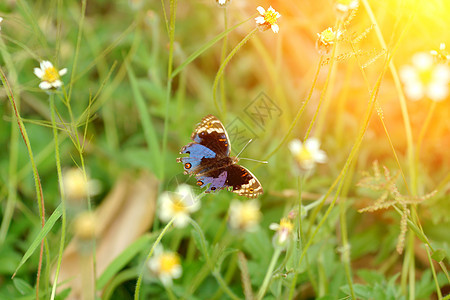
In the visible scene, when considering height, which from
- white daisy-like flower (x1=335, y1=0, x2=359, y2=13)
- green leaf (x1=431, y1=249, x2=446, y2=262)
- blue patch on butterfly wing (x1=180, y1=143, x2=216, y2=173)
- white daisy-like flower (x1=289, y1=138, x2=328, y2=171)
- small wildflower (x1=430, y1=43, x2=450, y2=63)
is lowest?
green leaf (x1=431, y1=249, x2=446, y2=262)

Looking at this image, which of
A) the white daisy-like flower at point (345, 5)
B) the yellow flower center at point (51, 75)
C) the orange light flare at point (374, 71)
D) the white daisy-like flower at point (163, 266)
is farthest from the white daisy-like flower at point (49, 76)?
the orange light flare at point (374, 71)

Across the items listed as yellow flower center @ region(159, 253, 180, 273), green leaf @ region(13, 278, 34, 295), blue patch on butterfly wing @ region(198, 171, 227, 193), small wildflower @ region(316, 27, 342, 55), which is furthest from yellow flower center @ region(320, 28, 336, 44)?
green leaf @ region(13, 278, 34, 295)

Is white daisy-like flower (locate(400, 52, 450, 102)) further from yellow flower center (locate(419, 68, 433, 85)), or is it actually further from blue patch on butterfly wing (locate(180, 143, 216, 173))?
blue patch on butterfly wing (locate(180, 143, 216, 173))

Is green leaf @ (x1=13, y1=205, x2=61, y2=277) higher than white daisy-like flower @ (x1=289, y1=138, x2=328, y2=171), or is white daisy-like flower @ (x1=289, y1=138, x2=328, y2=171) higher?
white daisy-like flower @ (x1=289, y1=138, x2=328, y2=171)

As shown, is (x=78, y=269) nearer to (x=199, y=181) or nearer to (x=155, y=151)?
(x=155, y=151)

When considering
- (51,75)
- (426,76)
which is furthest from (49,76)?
(426,76)

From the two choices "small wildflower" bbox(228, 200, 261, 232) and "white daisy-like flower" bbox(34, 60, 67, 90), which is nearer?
"small wildflower" bbox(228, 200, 261, 232)

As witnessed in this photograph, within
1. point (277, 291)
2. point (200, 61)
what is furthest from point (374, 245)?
point (200, 61)
